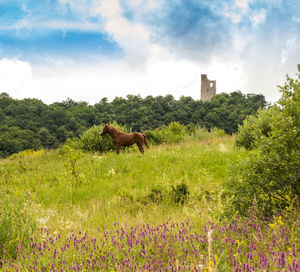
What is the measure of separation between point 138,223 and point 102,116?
52.3 meters

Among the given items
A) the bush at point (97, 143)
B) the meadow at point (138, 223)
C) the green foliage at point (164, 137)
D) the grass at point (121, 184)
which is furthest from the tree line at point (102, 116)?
the meadow at point (138, 223)

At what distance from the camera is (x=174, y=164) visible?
31.2 feet

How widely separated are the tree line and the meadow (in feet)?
128

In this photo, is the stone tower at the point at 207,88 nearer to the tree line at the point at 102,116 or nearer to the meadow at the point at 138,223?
the tree line at the point at 102,116

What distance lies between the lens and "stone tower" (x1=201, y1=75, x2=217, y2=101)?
80156mm

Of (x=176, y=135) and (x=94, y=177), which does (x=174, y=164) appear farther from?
(x=176, y=135)

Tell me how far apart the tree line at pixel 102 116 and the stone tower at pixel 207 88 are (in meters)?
10.7

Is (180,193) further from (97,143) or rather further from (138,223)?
(97,143)

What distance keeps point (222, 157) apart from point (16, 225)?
24.7 feet

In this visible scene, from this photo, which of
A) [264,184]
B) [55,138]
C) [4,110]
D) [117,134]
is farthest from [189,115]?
[264,184]

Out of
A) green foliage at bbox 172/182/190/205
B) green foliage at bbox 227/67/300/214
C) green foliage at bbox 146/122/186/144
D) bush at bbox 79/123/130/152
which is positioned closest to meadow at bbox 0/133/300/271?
green foliage at bbox 172/182/190/205

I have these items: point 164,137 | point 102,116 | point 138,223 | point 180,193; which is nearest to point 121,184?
point 180,193

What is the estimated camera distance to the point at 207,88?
81062 millimetres

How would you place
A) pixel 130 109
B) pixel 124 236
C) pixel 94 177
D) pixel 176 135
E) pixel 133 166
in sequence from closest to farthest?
pixel 124 236 → pixel 94 177 → pixel 133 166 → pixel 176 135 → pixel 130 109
